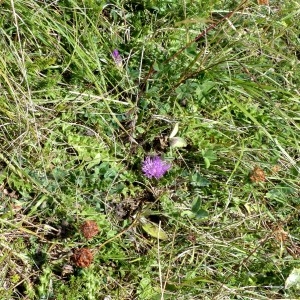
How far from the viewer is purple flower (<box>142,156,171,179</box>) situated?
Answer: 7.79 feet

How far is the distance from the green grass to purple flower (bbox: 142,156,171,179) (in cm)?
5

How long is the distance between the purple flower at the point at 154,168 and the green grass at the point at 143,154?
52 mm

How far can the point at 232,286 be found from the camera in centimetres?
235

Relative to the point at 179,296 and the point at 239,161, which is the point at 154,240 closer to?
the point at 179,296

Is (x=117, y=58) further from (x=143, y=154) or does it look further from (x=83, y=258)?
(x=83, y=258)

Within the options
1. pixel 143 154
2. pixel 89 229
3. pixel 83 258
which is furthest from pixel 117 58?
pixel 83 258

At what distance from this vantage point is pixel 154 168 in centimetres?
238

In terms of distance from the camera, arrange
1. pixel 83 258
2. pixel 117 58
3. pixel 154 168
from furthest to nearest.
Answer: pixel 117 58 < pixel 154 168 < pixel 83 258

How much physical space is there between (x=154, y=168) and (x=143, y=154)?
0.33 feet

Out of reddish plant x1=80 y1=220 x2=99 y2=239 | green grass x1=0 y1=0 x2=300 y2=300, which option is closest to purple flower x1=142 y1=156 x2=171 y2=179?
green grass x1=0 y1=0 x2=300 y2=300

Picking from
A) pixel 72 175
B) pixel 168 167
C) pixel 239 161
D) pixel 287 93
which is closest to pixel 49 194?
pixel 72 175

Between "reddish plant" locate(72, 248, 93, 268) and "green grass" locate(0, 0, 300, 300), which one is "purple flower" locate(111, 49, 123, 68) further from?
"reddish plant" locate(72, 248, 93, 268)

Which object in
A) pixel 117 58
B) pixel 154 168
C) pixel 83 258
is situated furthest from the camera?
pixel 117 58

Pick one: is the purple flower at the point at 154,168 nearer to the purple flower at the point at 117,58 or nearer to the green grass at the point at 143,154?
the green grass at the point at 143,154
